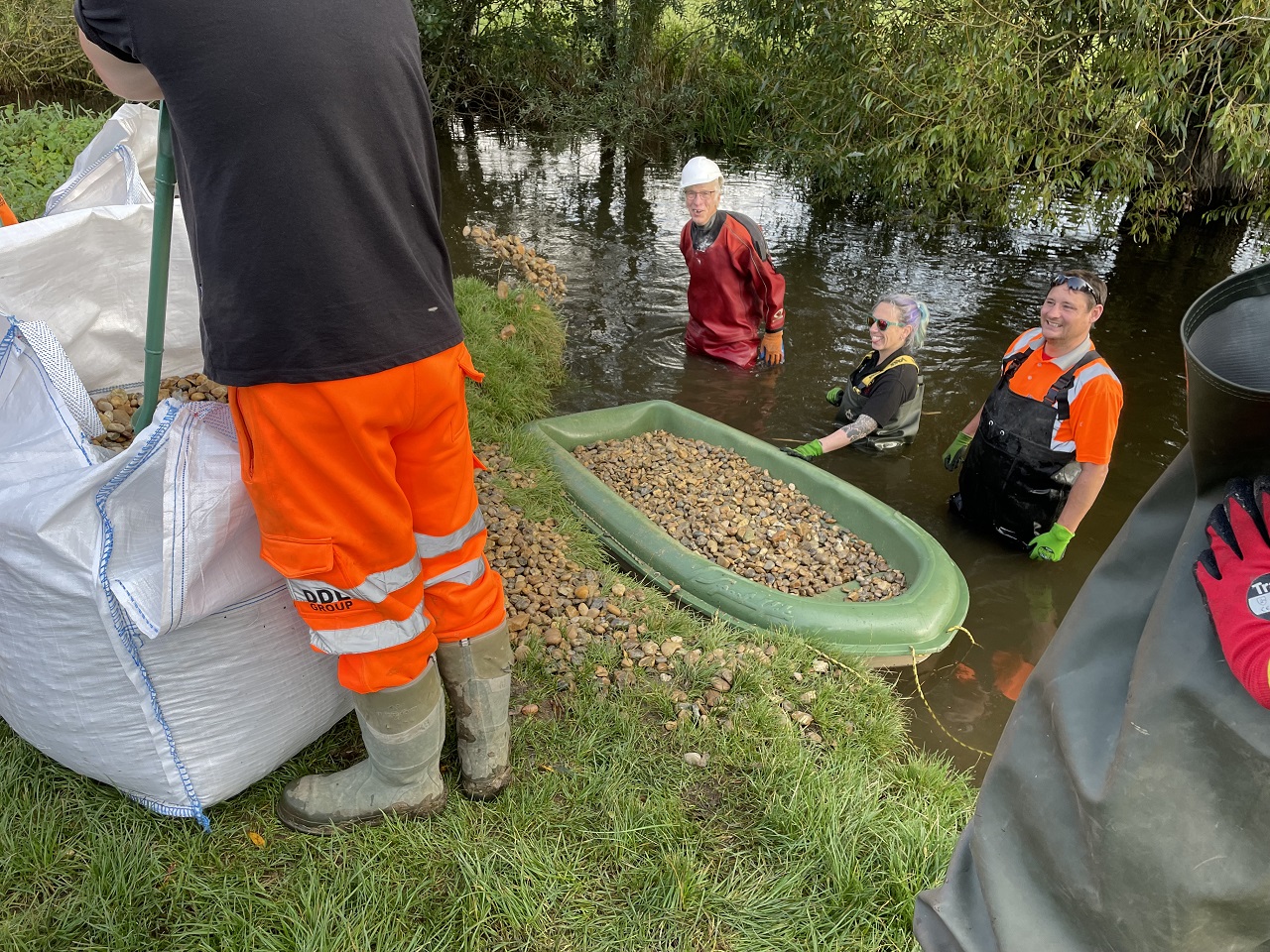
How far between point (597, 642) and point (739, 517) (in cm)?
134

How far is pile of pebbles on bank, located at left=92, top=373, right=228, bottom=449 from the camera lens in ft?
8.05

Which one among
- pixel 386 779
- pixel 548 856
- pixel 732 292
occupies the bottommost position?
pixel 732 292

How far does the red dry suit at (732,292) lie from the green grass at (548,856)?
379 centimetres

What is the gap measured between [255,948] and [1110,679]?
5.87 feet

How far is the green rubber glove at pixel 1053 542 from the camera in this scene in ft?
12.7

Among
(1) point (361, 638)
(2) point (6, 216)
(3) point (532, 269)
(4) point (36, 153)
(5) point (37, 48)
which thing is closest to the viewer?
(1) point (361, 638)

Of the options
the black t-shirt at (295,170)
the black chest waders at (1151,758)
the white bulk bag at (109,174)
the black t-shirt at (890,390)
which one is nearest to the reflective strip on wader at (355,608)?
the black t-shirt at (295,170)

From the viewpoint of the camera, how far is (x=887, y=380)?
15.8 feet

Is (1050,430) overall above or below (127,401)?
below

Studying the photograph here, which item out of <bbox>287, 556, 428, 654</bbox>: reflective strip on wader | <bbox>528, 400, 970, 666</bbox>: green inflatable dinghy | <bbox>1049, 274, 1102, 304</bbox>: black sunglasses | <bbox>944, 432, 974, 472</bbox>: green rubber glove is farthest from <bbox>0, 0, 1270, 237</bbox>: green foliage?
<bbox>287, 556, 428, 654</bbox>: reflective strip on wader

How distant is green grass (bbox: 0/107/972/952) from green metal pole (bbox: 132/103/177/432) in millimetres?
1066

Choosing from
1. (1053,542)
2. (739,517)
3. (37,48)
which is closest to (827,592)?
(739,517)

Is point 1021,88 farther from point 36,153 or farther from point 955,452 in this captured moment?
point 36,153

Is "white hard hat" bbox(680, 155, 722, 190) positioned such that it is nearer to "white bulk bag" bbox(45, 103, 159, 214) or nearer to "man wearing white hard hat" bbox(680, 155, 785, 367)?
"man wearing white hard hat" bbox(680, 155, 785, 367)
